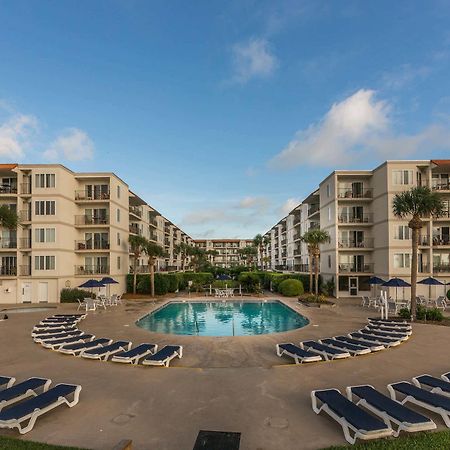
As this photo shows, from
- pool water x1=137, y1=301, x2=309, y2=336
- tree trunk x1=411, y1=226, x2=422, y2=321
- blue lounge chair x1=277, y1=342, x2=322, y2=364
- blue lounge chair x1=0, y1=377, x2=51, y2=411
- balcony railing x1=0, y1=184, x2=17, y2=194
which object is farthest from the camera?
balcony railing x1=0, y1=184, x2=17, y2=194

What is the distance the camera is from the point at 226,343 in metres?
15.0

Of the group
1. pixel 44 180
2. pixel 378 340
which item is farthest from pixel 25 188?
pixel 378 340

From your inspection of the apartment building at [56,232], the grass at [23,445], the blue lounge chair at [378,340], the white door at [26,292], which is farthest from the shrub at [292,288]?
the grass at [23,445]

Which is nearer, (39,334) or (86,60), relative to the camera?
(39,334)

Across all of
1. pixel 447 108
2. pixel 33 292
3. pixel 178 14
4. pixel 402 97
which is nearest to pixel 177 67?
pixel 178 14

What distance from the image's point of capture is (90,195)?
113ft

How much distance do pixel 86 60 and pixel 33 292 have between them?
73.8 ft

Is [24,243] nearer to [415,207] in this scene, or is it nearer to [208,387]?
[208,387]

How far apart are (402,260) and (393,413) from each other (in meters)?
27.2

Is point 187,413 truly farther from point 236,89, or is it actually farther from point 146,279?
point 146,279

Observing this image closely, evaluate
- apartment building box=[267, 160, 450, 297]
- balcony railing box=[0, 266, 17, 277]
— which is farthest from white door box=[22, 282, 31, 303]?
apartment building box=[267, 160, 450, 297]

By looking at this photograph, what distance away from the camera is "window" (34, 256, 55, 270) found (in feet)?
101

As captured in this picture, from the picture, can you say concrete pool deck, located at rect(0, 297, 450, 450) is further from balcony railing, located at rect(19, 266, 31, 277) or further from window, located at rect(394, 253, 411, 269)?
balcony railing, located at rect(19, 266, 31, 277)

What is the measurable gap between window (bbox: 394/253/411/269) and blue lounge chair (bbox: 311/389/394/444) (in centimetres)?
2647
